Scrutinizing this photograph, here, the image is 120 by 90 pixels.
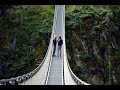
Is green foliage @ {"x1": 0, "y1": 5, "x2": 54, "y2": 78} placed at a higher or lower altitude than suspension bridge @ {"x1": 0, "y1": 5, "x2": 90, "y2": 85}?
higher

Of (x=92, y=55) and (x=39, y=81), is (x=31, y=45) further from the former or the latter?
(x=39, y=81)

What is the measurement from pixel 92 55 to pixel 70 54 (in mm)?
916

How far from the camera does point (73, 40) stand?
51.4 ft

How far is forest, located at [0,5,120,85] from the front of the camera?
14.3 meters

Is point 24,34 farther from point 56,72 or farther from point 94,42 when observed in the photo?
point 56,72

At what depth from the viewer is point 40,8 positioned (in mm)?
17422

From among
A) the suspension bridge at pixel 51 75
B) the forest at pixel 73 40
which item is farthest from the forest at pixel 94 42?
the suspension bridge at pixel 51 75

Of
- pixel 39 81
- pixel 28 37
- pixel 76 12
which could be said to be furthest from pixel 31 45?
pixel 39 81

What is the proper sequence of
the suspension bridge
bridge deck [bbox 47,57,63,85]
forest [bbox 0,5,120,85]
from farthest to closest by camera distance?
forest [bbox 0,5,120,85] → bridge deck [bbox 47,57,63,85] → the suspension bridge

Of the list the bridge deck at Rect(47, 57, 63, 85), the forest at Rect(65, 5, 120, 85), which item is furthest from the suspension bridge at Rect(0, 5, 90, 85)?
the forest at Rect(65, 5, 120, 85)

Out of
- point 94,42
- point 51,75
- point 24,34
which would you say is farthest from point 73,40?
point 51,75

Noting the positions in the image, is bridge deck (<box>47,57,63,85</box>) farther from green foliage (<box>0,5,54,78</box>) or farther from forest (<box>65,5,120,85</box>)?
green foliage (<box>0,5,54,78</box>)

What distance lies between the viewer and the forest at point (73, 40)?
46.9 ft

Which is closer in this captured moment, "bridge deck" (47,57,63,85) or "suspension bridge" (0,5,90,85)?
"suspension bridge" (0,5,90,85)
